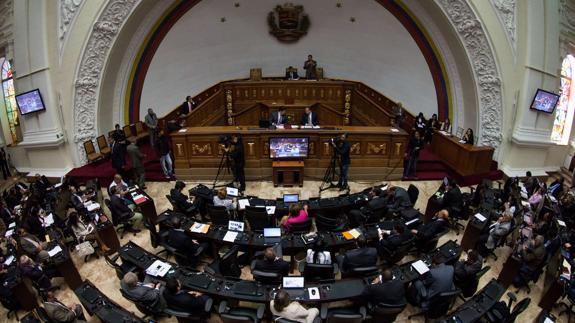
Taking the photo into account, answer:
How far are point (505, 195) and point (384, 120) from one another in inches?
194

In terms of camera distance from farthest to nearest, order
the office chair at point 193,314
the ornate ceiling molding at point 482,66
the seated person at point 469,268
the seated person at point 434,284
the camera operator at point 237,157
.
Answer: the ornate ceiling molding at point 482,66
the camera operator at point 237,157
the seated person at point 469,268
the seated person at point 434,284
the office chair at point 193,314

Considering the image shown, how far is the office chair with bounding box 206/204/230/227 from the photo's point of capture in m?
6.65

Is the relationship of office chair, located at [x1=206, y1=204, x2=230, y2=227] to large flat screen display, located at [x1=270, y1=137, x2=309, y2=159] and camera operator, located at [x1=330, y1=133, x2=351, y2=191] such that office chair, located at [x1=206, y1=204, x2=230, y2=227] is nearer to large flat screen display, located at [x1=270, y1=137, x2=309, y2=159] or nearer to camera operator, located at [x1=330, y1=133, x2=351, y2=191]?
large flat screen display, located at [x1=270, y1=137, x2=309, y2=159]

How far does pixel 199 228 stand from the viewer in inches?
247

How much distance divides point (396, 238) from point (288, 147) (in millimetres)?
4131

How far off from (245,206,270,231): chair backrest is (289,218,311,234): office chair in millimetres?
554

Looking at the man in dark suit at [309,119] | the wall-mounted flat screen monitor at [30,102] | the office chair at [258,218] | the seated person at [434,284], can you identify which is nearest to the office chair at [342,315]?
the seated person at [434,284]

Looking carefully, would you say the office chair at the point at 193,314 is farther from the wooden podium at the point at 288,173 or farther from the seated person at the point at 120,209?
the wooden podium at the point at 288,173

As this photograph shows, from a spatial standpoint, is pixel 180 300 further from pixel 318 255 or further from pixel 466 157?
pixel 466 157

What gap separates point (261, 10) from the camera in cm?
1405

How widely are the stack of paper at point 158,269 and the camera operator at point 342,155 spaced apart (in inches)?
193

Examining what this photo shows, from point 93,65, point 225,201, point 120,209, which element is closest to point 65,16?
point 93,65

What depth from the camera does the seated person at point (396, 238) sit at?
5688 millimetres

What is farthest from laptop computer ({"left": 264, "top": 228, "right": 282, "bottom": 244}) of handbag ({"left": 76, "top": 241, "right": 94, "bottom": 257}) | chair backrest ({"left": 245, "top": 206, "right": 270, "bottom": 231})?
handbag ({"left": 76, "top": 241, "right": 94, "bottom": 257})
